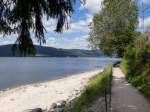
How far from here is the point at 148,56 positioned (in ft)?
109

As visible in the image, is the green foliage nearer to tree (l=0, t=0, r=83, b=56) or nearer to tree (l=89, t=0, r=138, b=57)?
tree (l=0, t=0, r=83, b=56)

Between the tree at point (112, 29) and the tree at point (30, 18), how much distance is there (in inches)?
2230

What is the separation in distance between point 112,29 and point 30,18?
193 feet

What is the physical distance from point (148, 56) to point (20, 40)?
877 inches

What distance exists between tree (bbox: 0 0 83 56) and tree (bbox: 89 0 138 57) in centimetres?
5664

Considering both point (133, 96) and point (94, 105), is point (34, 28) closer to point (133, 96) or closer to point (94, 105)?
point (94, 105)

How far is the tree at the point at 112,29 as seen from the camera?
6936 centimetres

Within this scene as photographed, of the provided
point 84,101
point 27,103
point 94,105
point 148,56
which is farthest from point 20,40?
point 148,56

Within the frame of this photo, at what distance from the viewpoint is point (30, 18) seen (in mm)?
11938

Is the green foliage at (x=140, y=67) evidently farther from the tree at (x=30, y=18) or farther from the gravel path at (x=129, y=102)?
the tree at (x=30, y=18)

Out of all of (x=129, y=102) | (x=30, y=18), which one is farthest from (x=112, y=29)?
(x=30, y=18)

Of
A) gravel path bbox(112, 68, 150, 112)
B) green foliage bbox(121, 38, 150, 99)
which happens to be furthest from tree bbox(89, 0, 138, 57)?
A: gravel path bbox(112, 68, 150, 112)

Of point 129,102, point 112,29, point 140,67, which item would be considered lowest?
point 129,102

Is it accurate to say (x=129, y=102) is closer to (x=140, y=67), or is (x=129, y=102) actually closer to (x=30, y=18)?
(x=30, y=18)
